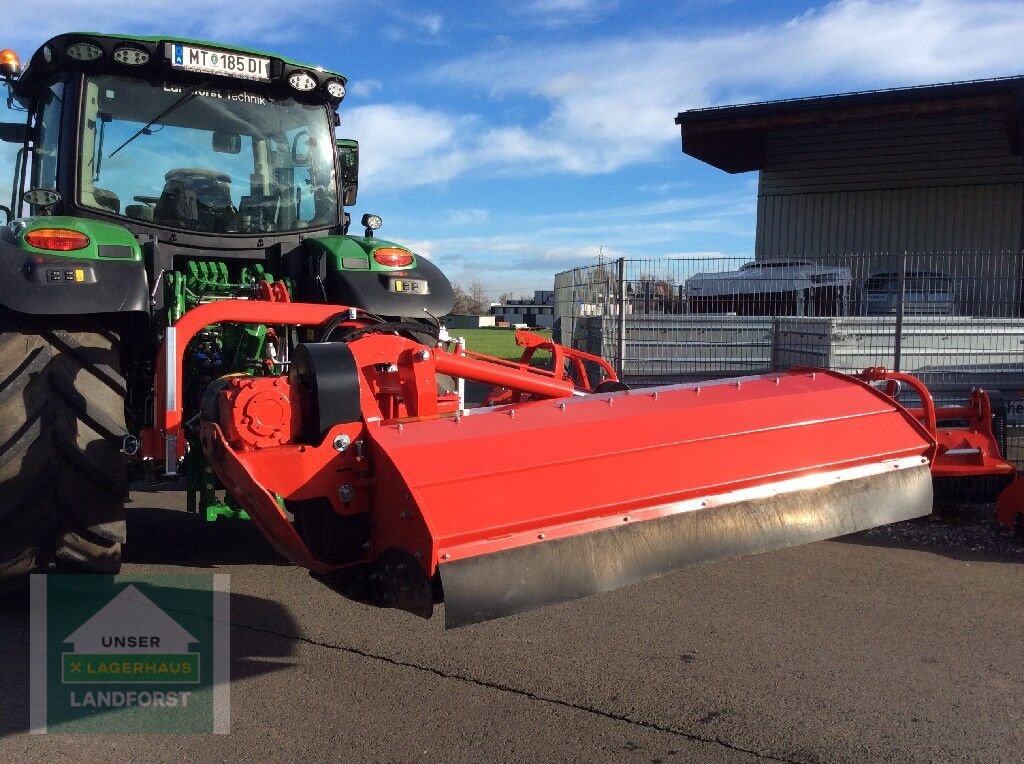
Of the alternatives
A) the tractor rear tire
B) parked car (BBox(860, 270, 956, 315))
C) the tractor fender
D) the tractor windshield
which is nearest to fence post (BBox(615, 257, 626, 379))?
parked car (BBox(860, 270, 956, 315))

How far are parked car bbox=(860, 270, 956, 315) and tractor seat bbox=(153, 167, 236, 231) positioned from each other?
605 cm

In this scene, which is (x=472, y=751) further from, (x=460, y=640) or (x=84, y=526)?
(x=84, y=526)

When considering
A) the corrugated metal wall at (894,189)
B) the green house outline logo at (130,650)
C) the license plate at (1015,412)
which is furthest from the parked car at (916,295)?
the green house outline logo at (130,650)

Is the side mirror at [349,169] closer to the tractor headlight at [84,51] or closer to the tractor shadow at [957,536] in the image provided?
the tractor headlight at [84,51]

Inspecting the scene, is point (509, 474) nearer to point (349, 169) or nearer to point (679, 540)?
point (679, 540)

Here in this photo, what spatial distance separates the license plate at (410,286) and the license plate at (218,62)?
1.29 m

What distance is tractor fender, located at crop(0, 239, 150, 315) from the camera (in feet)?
11.9

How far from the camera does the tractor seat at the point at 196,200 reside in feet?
15.4

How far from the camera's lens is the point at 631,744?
2803 millimetres

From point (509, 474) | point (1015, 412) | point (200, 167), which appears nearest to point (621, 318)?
point (1015, 412)

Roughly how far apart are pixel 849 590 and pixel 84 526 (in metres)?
3.47

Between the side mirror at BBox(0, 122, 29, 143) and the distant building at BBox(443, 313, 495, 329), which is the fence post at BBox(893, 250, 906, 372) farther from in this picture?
the distant building at BBox(443, 313, 495, 329)

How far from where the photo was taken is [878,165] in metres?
14.8

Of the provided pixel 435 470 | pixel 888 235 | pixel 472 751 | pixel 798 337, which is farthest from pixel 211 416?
pixel 888 235
